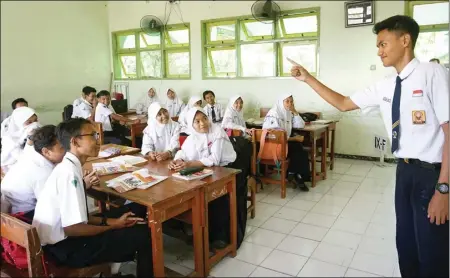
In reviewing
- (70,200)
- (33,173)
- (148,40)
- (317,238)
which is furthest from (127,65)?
(317,238)

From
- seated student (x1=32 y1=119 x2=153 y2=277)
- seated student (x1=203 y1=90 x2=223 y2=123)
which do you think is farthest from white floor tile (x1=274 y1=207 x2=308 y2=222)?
seated student (x1=203 y1=90 x2=223 y2=123)

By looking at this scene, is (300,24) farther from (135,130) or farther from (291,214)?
(291,214)

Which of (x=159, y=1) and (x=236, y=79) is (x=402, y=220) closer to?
(x=159, y=1)

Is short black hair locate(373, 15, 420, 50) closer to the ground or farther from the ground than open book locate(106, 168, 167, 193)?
farther from the ground

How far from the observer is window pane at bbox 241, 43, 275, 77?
4.65 m

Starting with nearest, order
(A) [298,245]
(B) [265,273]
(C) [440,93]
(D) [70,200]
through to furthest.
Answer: (C) [440,93]
(D) [70,200]
(B) [265,273]
(A) [298,245]

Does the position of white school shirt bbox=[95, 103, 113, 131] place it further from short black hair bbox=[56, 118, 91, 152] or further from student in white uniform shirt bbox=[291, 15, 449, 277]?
student in white uniform shirt bbox=[291, 15, 449, 277]

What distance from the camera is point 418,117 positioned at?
3.51ft

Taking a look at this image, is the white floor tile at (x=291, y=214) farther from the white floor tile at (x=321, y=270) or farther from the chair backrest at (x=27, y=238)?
the chair backrest at (x=27, y=238)

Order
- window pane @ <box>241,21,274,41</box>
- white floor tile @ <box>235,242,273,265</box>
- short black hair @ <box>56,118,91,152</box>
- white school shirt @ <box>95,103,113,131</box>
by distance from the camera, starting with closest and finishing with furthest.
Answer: short black hair @ <box>56,118,91,152</box> < white floor tile @ <box>235,242,273,265</box> < white school shirt @ <box>95,103,113,131</box> < window pane @ <box>241,21,274,41</box>

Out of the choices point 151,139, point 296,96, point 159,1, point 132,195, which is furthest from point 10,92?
point 296,96

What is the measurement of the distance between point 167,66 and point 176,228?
1.48m

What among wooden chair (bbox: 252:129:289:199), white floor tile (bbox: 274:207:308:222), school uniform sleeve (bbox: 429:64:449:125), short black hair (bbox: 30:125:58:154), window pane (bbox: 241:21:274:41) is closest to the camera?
school uniform sleeve (bbox: 429:64:449:125)

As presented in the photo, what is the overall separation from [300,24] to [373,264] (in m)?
3.41
